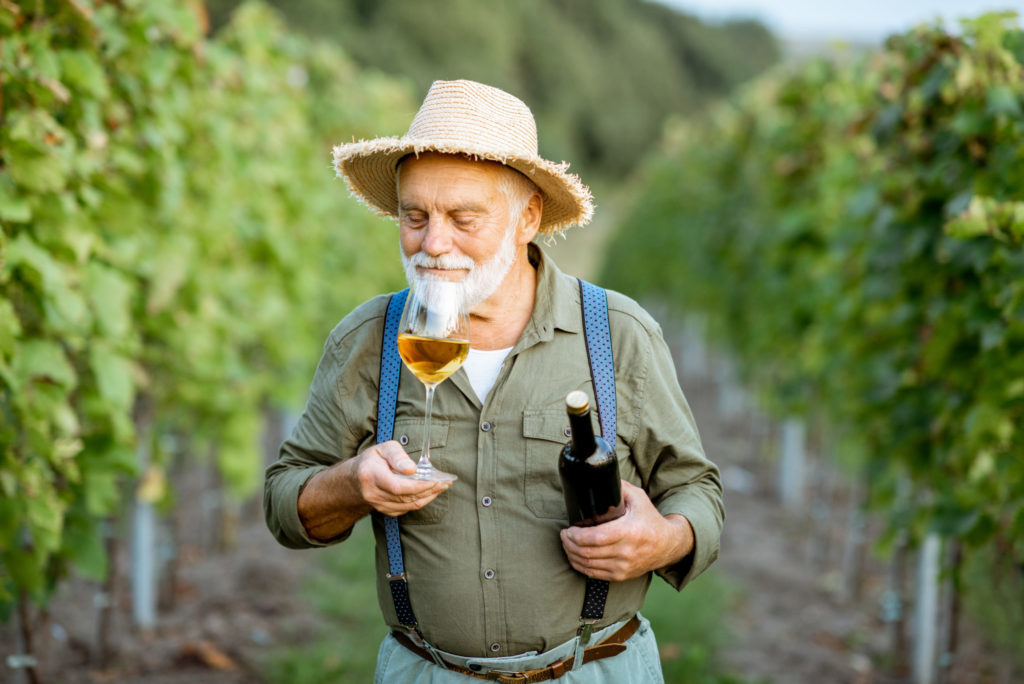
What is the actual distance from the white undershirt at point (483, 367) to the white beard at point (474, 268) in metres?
0.12

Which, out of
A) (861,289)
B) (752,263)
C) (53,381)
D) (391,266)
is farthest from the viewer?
(391,266)

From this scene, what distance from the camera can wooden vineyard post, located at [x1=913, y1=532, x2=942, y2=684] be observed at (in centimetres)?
491

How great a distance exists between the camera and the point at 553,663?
2.17 metres

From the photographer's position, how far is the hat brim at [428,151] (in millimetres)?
2082

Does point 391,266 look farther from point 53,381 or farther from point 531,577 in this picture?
point 531,577

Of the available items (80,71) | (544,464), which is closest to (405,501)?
(544,464)

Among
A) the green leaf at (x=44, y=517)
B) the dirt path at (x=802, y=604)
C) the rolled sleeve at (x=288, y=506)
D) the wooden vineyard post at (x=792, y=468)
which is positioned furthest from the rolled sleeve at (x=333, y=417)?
the wooden vineyard post at (x=792, y=468)

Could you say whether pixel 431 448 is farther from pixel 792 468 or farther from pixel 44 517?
pixel 792 468

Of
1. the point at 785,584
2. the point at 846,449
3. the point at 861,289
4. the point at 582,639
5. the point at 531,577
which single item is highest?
the point at 861,289

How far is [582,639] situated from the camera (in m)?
2.18

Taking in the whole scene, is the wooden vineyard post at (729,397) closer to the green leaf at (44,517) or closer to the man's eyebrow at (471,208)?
the green leaf at (44,517)

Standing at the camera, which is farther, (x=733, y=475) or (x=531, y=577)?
(x=733, y=475)

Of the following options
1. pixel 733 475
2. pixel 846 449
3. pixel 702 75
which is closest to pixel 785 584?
pixel 846 449

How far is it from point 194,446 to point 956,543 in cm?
450
